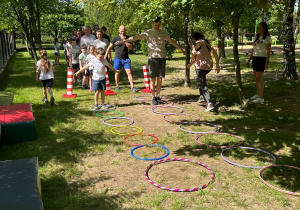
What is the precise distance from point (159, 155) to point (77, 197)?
1830 mm

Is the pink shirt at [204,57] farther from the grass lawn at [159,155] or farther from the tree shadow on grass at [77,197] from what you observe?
the tree shadow on grass at [77,197]

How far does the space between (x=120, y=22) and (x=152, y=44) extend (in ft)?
83.9

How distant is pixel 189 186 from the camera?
4.14m

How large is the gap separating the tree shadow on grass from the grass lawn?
1cm

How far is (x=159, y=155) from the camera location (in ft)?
17.2

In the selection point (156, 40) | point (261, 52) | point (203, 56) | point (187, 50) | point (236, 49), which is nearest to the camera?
point (236, 49)

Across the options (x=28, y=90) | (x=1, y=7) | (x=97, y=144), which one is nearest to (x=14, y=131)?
(x=97, y=144)

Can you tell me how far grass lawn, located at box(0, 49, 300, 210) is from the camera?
12.4 ft

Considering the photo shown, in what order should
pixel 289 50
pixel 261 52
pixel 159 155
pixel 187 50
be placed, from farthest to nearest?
1. pixel 289 50
2. pixel 187 50
3. pixel 261 52
4. pixel 159 155

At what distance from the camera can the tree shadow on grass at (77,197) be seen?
3.66 meters

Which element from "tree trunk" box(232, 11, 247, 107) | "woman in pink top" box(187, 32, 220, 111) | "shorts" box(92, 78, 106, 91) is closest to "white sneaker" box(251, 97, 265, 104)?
"tree trunk" box(232, 11, 247, 107)

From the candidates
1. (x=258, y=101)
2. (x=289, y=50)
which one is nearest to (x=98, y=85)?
(x=258, y=101)

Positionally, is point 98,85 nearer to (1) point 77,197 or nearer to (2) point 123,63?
(2) point 123,63

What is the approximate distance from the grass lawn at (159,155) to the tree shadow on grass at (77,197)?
1 cm
